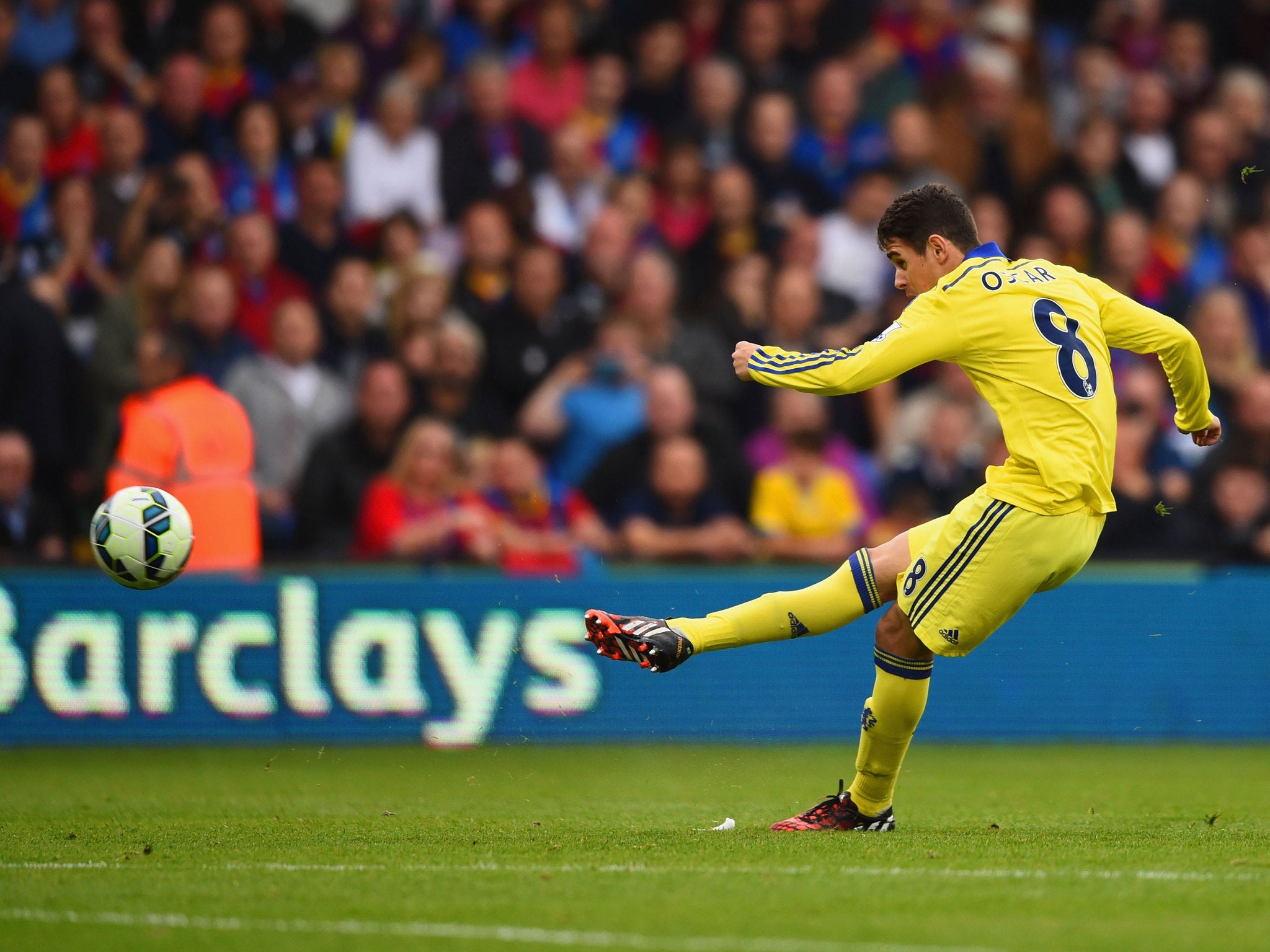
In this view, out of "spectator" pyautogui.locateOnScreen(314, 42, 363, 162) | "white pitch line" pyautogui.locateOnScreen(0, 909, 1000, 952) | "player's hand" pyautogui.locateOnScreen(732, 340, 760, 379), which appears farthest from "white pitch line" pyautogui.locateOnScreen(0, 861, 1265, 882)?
"spectator" pyautogui.locateOnScreen(314, 42, 363, 162)

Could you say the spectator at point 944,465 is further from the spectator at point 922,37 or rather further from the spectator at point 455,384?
the spectator at point 922,37

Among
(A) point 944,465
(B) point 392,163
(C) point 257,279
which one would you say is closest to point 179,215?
(C) point 257,279

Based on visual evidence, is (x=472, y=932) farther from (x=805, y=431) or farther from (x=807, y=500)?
(x=805, y=431)

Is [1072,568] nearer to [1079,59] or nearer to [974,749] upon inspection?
[974,749]

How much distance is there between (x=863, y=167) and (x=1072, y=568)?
28.8ft

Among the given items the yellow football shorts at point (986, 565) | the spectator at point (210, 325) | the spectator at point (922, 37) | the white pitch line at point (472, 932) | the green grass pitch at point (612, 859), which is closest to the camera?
the white pitch line at point (472, 932)

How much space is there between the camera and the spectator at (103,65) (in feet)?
44.9

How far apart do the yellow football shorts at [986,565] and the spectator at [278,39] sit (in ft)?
29.7

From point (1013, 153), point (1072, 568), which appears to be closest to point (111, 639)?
point (1072, 568)

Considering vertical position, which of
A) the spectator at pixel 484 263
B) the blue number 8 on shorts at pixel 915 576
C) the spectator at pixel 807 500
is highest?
the spectator at pixel 484 263

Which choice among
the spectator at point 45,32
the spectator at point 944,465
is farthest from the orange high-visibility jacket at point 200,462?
the spectator at point 944,465

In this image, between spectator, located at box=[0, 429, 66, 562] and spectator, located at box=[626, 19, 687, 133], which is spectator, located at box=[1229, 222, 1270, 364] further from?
spectator, located at box=[0, 429, 66, 562]

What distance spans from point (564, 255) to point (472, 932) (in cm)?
930

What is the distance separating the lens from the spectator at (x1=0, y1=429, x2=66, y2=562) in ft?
37.2
